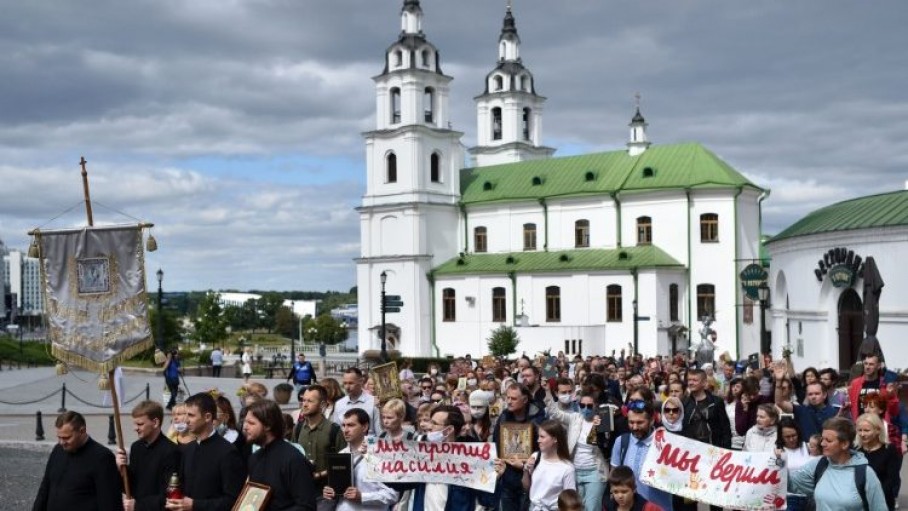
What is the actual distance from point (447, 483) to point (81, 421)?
10.8ft

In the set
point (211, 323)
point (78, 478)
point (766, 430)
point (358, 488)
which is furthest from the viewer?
point (211, 323)

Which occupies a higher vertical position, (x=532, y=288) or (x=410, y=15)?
(x=410, y=15)

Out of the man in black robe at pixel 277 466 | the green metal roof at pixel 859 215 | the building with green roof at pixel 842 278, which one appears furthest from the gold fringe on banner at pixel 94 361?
the green metal roof at pixel 859 215

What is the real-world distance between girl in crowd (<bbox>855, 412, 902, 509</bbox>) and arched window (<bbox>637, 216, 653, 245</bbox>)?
56.4m

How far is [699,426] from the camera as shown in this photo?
11312 mm

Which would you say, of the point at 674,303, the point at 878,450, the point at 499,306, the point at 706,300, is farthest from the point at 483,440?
the point at 499,306

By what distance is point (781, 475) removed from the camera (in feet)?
28.6

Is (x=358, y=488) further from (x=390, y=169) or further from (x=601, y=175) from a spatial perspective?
(x=390, y=169)

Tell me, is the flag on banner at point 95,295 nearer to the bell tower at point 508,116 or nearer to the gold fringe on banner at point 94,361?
the gold fringe on banner at point 94,361

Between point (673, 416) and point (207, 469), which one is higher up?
point (673, 416)

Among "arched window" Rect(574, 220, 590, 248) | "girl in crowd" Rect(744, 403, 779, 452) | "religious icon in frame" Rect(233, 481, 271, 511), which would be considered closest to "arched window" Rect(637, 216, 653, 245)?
"arched window" Rect(574, 220, 590, 248)

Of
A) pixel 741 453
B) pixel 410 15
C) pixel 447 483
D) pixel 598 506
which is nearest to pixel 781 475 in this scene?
pixel 741 453

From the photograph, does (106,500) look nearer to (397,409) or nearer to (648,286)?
(397,409)

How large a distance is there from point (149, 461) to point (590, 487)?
410 cm
